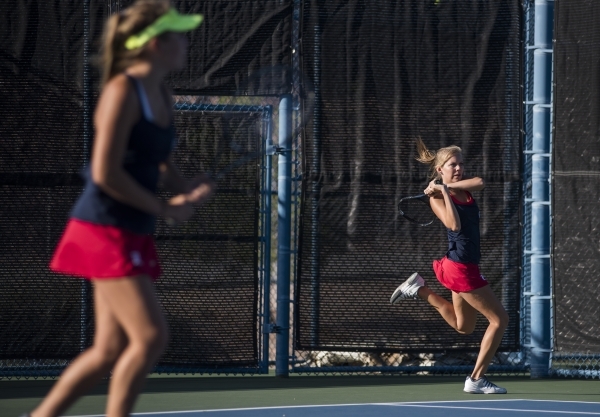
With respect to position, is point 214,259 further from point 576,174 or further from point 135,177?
point 135,177

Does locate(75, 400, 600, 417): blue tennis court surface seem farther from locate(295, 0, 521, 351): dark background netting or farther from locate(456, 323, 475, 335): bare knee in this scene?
locate(295, 0, 521, 351): dark background netting

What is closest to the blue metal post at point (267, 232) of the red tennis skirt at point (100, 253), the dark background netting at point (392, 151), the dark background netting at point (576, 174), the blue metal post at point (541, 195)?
the dark background netting at point (392, 151)

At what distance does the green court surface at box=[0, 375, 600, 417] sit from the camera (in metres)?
6.13

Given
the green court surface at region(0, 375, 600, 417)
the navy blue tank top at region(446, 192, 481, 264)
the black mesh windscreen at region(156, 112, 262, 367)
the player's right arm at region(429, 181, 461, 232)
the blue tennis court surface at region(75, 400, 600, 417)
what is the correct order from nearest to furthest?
1. the blue tennis court surface at region(75, 400, 600, 417)
2. the green court surface at region(0, 375, 600, 417)
3. the player's right arm at region(429, 181, 461, 232)
4. the navy blue tank top at region(446, 192, 481, 264)
5. the black mesh windscreen at region(156, 112, 262, 367)

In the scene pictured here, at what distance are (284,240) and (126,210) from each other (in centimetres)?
433

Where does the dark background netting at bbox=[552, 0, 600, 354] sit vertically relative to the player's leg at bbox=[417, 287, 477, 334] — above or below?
above

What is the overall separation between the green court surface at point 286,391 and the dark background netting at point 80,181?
27cm

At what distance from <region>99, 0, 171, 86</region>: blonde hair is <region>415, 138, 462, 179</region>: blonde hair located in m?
3.47

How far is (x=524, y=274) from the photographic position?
7.77 metres

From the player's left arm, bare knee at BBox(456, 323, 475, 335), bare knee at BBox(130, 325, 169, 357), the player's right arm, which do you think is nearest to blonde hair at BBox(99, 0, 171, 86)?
bare knee at BBox(130, 325, 169, 357)

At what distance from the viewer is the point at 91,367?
3.28 meters

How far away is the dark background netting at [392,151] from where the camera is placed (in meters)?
7.61

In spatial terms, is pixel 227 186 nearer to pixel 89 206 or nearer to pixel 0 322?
pixel 0 322

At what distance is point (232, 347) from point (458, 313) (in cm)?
177
